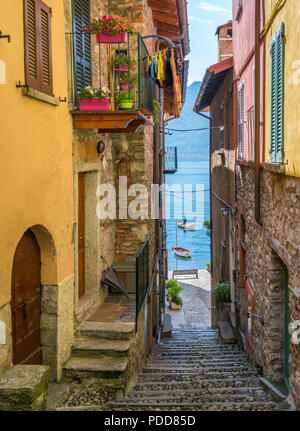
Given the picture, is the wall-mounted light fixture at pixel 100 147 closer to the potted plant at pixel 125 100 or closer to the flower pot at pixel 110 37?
the potted plant at pixel 125 100

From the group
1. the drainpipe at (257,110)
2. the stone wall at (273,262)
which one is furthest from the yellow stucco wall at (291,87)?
the drainpipe at (257,110)

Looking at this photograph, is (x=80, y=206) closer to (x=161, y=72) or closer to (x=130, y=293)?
(x=130, y=293)

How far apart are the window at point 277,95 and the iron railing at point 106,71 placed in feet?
6.57

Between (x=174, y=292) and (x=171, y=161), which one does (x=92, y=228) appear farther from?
(x=174, y=292)

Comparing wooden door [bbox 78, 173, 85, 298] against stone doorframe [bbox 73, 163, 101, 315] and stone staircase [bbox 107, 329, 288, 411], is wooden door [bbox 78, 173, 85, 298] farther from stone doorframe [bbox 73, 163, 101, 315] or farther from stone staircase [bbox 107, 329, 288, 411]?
stone staircase [bbox 107, 329, 288, 411]

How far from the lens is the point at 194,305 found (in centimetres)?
2423

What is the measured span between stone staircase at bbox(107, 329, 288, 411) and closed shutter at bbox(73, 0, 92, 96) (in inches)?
182

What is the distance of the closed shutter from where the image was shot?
7020 millimetres

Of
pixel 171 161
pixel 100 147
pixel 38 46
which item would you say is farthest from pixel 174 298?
pixel 38 46

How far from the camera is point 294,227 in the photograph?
17.3ft

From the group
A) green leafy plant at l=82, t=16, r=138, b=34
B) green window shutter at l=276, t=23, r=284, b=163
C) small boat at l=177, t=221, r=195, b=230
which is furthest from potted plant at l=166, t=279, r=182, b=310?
small boat at l=177, t=221, r=195, b=230

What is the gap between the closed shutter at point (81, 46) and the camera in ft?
23.0

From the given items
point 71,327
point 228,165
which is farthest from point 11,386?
point 228,165

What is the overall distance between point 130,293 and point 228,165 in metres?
5.56
